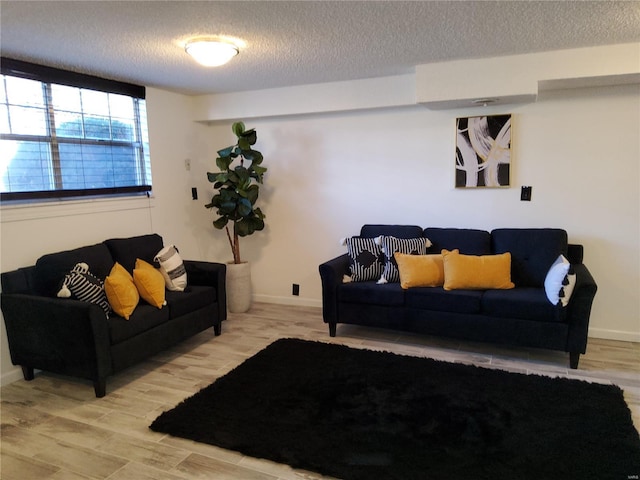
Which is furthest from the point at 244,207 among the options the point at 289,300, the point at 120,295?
the point at 120,295

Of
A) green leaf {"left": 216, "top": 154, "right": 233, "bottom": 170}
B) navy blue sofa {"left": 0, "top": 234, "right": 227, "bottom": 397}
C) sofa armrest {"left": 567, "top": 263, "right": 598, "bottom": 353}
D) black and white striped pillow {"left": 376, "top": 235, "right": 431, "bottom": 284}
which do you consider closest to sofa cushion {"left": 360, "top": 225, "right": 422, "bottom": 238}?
black and white striped pillow {"left": 376, "top": 235, "right": 431, "bottom": 284}

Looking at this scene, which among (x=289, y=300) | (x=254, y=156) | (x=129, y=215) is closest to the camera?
(x=129, y=215)

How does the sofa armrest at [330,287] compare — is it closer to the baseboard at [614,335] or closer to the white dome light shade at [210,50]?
the white dome light shade at [210,50]

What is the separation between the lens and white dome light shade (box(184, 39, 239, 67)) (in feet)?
9.32

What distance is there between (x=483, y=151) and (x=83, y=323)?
11.3 feet

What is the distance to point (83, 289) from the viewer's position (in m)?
3.02

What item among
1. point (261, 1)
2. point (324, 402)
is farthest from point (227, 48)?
point (324, 402)

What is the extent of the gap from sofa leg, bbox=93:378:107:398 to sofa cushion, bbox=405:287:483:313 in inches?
90.2

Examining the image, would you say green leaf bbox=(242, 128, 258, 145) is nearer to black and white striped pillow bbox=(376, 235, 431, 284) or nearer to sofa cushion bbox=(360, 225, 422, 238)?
sofa cushion bbox=(360, 225, 422, 238)

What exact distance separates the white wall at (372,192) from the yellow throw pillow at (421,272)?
67 centimetres

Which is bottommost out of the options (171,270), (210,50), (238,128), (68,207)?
(171,270)

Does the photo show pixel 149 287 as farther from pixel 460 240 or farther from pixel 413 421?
pixel 460 240

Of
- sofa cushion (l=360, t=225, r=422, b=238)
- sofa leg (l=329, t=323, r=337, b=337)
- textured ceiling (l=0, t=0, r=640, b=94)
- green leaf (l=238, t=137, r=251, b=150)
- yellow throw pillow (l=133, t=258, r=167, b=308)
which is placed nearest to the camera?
textured ceiling (l=0, t=0, r=640, b=94)

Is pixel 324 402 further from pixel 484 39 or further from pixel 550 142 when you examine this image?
pixel 550 142
